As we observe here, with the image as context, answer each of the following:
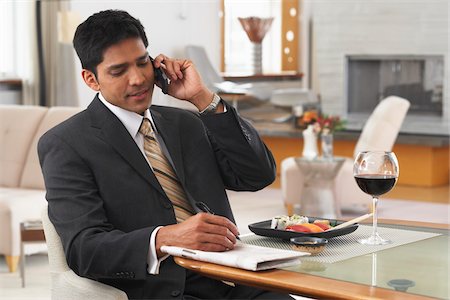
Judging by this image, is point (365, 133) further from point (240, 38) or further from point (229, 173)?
point (240, 38)

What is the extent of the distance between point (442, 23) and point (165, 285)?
8848 millimetres

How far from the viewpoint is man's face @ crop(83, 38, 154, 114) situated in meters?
2.48

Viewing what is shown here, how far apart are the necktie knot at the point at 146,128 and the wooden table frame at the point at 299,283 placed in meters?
0.61

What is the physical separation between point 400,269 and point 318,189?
475cm

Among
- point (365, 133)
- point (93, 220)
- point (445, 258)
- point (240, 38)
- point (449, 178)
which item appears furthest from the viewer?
point (240, 38)

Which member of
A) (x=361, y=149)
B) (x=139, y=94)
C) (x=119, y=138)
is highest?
(x=139, y=94)

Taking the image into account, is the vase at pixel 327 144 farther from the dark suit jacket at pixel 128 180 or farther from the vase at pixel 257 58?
the vase at pixel 257 58

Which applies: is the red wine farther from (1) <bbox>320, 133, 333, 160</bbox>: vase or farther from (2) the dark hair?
(1) <bbox>320, 133, 333, 160</bbox>: vase

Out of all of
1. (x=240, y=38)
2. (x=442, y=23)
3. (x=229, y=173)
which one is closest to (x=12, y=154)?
(x=229, y=173)

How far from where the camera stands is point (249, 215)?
7047mm

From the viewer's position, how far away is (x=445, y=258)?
2.14 metres

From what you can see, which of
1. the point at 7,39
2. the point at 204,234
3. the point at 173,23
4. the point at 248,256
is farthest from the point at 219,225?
the point at 173,23

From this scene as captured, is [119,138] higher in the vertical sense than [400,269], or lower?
higher

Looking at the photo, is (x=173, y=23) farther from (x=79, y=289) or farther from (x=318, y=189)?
(x=79, y=289)
